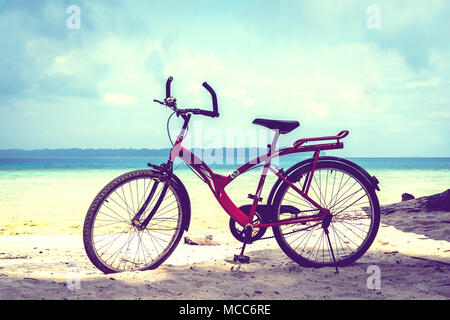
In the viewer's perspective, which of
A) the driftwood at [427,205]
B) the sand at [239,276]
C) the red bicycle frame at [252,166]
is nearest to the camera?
the sand at [239,276]

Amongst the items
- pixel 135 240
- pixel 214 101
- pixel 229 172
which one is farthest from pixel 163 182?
pixel 229 172

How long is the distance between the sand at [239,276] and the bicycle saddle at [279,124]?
1247 mm

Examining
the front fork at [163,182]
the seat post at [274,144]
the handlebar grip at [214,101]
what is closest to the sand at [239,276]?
the front fork at [163,182]

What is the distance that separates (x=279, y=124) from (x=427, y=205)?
14.5 feet

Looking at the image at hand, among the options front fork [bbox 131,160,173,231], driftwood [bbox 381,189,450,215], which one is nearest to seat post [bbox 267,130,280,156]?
front fork [bbox 131,160,173,231]

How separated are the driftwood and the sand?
1761mm

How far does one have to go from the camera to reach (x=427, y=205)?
251 inches

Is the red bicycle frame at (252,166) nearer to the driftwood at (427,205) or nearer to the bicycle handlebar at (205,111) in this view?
the bicycle handlebar at (205,111)

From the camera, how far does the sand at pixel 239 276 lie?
275 centimetres

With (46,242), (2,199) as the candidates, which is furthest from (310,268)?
(2,199)

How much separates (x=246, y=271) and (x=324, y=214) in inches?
34.2

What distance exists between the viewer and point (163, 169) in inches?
→ 129

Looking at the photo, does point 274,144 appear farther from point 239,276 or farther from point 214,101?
point 239,276
